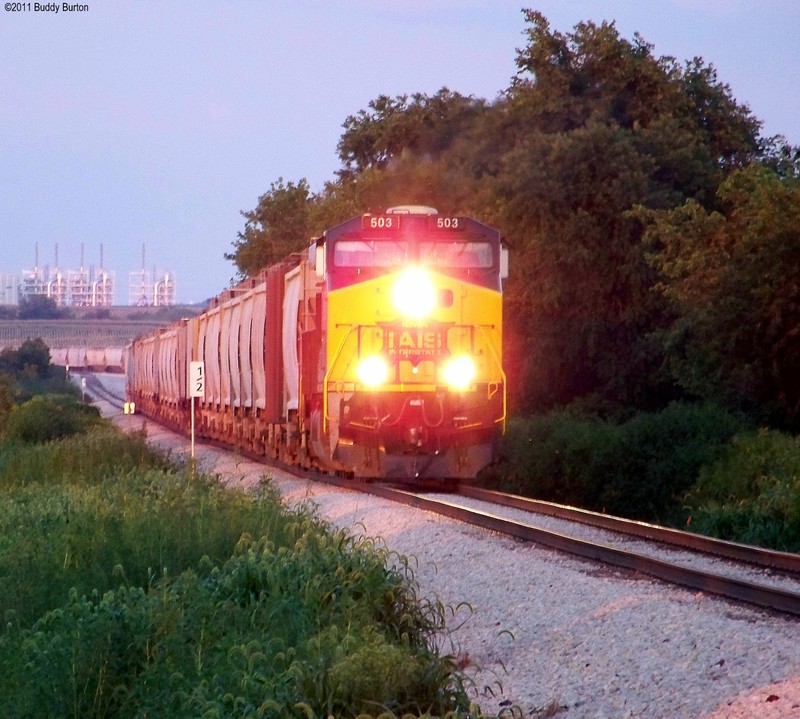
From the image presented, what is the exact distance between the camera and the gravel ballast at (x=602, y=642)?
269 inches

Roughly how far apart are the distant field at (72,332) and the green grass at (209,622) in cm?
12567

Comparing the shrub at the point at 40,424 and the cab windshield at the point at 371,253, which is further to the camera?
the shrub at the point at 40,424

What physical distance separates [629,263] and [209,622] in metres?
26.1

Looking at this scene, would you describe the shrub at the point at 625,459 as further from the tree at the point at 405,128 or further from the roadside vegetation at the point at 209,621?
the tree at the point at 405,128

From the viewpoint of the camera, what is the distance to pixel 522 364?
3356cm

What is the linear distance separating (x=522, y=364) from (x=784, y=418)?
10997 mm

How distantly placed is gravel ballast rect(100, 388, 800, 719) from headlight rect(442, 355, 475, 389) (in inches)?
230

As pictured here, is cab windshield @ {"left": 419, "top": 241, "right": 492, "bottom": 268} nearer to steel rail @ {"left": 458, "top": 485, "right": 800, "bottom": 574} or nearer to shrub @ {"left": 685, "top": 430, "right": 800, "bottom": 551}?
steel rail @ {"left": 458, "top": 485, "right": 800, "bottom": 574}

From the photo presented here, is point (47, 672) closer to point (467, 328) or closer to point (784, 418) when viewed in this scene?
point (467, 328)

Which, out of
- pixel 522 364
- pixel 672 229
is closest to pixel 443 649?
pixel 672 229

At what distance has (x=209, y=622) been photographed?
25.0 ft

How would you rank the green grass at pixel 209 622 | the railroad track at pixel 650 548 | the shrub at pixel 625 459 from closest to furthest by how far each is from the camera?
the green grass at pixel 209 622 → the railroad track at pixel 650 548 → the shrub at pixel 625 459

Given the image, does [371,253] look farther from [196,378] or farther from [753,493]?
[753,493]

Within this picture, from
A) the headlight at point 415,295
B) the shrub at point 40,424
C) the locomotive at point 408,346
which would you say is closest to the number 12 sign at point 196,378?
the locomotive at point 408,346
